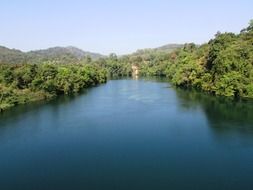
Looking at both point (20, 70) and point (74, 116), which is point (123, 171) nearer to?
point (74, 116)

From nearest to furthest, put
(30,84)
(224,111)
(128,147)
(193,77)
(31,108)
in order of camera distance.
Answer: (128,147)
(224,111)
(31,108)
(30,84)
(193,77)

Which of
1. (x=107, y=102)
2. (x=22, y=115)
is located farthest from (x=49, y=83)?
(x=22, y=115)

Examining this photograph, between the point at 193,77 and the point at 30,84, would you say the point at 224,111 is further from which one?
the point at 30,84

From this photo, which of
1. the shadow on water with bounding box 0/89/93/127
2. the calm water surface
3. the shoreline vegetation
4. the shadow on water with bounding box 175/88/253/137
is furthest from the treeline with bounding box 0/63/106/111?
the shadow on water with bounding box 175/88/253/137

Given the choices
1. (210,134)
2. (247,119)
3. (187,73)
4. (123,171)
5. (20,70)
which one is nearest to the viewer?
(123,171)

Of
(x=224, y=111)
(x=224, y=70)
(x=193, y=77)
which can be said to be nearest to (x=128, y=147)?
(x=224, y=111)
